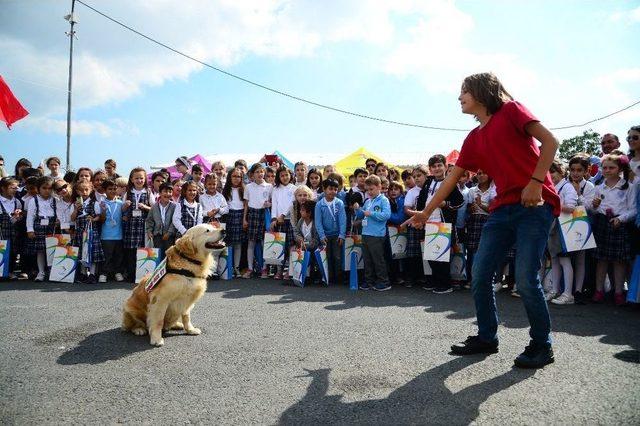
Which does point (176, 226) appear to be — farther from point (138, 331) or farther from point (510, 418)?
point (510, 418)

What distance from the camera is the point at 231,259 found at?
802 centimetres

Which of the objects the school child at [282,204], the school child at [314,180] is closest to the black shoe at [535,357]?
the school child at [282,204]

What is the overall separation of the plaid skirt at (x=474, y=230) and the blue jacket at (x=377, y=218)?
1.42 metres

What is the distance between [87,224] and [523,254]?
7609 millimetres

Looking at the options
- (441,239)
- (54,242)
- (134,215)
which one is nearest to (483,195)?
(441,239)

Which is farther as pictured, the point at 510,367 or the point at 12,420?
the point at 510,367

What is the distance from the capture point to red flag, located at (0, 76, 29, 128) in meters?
9.91

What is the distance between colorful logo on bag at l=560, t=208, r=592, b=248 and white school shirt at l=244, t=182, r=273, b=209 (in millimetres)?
5443

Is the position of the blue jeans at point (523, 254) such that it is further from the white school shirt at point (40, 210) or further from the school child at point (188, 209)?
the white school shirt at point (40, 210)

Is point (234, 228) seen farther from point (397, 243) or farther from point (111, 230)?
point (397, 243)

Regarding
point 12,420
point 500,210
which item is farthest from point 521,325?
point 12,420

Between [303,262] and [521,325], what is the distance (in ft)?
12.3

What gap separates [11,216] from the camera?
7.75m

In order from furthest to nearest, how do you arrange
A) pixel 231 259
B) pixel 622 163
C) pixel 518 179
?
pixel 231 259 < pixel 622 163 < pixel 518 179
